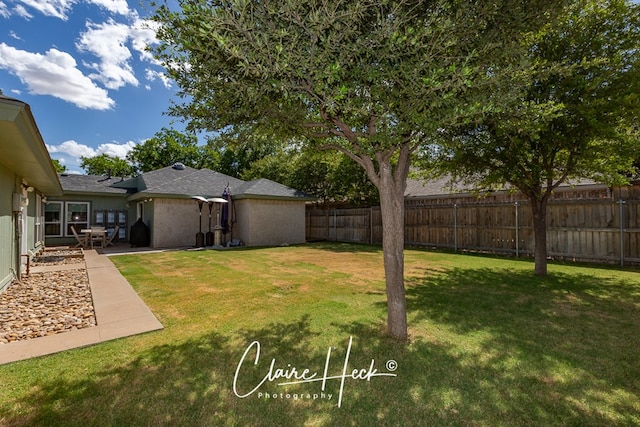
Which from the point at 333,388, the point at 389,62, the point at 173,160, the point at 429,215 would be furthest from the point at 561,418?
the point at 173,160

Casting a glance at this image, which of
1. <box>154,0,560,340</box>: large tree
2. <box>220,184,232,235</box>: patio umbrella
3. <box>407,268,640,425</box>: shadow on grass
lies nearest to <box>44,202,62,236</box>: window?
<box>220,184,232,235</box>: patio umbrella

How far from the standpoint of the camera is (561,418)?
227 cm

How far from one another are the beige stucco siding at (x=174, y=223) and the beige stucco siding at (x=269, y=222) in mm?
2144

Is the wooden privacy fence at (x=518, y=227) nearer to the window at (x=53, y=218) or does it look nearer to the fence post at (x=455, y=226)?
the fence post at (x=455, y=226)

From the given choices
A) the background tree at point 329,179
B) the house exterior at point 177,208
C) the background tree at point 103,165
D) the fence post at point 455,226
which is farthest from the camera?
the background tree at point 103,165

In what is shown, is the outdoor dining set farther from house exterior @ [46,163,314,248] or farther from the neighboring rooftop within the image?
the neighboring rooftop

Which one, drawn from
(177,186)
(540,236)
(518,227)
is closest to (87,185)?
(177,186)

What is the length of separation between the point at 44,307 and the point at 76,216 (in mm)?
13638

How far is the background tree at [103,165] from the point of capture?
37984 millimetres

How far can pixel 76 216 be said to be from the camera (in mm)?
15781

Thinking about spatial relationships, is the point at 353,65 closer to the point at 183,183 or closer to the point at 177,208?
the point at 177,208

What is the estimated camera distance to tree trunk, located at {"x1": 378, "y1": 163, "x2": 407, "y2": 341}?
12.1 ft

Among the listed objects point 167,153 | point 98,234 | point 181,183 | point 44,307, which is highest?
point 167,153

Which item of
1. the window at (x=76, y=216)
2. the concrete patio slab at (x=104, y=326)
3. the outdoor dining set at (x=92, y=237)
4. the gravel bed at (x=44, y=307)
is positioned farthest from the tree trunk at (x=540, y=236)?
the window at (x=76, y=216)
